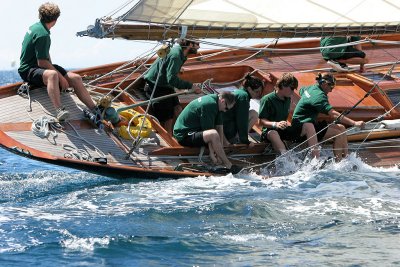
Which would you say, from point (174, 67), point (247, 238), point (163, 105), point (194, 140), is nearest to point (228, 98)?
point (194, 140)

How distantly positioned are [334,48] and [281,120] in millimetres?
2373

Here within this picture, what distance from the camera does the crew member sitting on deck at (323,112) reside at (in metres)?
11.5

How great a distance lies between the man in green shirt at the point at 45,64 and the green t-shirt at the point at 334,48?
3.86 meters

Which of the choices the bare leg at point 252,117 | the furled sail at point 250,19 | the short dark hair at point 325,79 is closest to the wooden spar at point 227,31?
the furled sail at point 250,19

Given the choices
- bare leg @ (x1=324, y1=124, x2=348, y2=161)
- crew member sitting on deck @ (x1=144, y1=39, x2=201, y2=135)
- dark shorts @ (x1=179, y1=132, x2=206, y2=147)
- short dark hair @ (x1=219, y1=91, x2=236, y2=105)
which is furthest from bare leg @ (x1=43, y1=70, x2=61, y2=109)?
bare leg @ (x1=324, y1=124, x2=348, y2=161)

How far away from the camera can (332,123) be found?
11758mm

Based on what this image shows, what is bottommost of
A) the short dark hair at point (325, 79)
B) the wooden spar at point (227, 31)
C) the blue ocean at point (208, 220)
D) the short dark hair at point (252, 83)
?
the blue ocean at point (208, 220)

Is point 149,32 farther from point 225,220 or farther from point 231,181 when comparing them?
point 225,220

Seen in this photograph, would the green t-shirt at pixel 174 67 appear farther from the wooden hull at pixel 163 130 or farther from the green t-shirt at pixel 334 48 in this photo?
the green t-shirt at pixel 334 48

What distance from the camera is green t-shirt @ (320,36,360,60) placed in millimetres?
13539

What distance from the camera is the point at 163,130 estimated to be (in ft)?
38.5

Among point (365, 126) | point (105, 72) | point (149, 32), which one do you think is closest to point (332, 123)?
point (365, 126)

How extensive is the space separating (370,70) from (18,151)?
5652 millimetres

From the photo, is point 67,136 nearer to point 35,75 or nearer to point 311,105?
point 35,75
